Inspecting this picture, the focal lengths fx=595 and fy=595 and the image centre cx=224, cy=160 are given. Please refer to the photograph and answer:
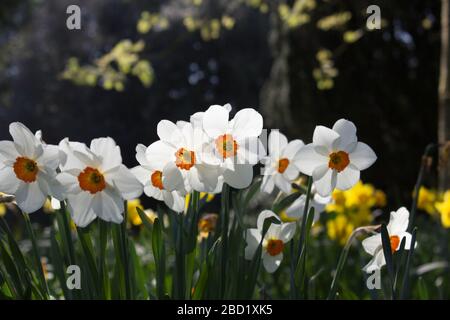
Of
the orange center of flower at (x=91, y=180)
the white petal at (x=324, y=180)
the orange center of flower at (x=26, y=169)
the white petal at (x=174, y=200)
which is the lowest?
the white petal at (x=174, y=200)

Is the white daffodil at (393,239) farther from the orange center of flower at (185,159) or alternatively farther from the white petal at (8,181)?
the white petal at (8,181)

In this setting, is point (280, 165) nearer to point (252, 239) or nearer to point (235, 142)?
point (252, 239)

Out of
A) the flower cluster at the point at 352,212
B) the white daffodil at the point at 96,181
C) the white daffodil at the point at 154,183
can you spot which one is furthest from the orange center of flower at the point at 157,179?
the flower cluster at the point at 352,212

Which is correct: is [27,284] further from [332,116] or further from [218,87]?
[218,87]

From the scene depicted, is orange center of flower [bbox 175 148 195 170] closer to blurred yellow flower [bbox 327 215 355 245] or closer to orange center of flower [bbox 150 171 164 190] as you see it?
orange center of flower [bbox 150 171 164 190]

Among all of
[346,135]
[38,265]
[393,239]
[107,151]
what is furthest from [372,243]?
[38,265]

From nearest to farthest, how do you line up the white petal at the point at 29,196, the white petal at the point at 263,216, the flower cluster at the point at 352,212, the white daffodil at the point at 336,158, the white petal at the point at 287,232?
the white petal at the point at 29,196 < the white daffodil at the point at 336,158 < the white petal at the point at 263,216 < the white petal at the point at 287,232 < the flower cluster at the point at 352,212
